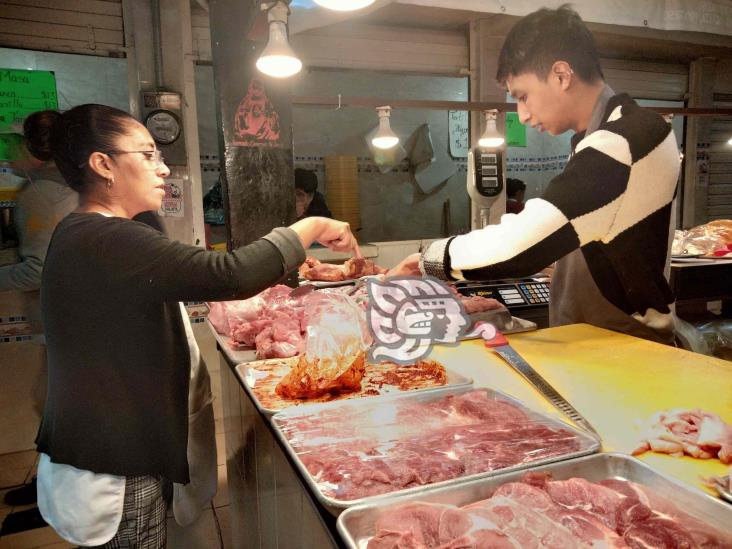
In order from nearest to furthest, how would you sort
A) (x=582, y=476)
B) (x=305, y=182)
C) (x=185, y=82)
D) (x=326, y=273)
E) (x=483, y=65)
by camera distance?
1. (x=582, y=476)
2. (x=326, y=273)
3. (x=185, y=82)
4. (x=305, y=182)
5. (x=483, y=65)

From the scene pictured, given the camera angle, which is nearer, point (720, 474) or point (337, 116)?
point (720, 474)

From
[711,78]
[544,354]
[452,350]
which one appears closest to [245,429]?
[452,350]

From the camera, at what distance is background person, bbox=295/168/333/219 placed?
591 cm

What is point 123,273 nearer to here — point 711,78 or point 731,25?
point 731,25

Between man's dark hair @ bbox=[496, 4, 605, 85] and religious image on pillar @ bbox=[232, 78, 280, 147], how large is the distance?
1.91 metres

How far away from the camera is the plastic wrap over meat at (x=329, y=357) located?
1.68m

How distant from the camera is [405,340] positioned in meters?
2.12

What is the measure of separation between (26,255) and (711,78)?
28.7 feet

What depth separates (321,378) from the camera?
168 cm

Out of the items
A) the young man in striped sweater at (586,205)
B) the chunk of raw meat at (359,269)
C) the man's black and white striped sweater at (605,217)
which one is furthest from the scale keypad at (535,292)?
the man's black and white striped sweater at (605,217)

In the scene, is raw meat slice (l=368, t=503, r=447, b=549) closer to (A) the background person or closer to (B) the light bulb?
(B) the light bulb

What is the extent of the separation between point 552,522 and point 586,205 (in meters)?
1.32

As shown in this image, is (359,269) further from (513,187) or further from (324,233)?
(513,187)

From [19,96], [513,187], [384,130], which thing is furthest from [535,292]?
[19,96]
